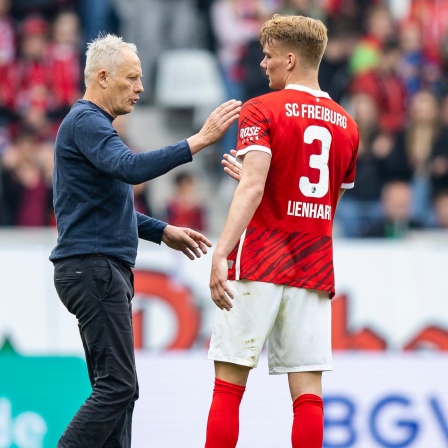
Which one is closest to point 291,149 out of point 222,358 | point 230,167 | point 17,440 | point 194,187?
point 230,167

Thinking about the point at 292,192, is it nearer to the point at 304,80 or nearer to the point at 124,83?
the point at 304,80

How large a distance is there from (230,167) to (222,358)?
3.00 feet

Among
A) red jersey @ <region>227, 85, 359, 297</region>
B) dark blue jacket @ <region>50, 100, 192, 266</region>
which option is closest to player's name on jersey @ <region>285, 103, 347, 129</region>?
red jersey @ <region>227, 85, 359, 297</region>

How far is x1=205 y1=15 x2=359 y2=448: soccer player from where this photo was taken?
16.5 feet

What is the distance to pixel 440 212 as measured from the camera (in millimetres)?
11656

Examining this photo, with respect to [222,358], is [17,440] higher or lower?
lower

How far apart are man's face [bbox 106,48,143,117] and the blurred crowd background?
18.0ft

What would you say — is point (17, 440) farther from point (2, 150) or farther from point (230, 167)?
point (2, 150)

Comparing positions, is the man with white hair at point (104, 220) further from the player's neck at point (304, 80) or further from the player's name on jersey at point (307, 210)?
the player's name on jersey at point (307, 210)

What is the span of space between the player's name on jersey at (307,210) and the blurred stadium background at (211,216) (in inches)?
88.5

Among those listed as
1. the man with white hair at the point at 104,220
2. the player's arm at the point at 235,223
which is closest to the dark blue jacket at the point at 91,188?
the man with white hair at the point at 104,220

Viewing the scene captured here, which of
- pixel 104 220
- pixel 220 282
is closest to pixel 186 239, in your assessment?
pixel 104 220

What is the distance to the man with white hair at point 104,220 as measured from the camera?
4971 millimetres

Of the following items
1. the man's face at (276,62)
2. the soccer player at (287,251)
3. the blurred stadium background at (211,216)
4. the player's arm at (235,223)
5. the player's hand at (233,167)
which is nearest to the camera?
the player's arm at (235,223)
